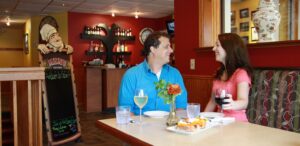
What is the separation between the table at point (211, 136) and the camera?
1297mm

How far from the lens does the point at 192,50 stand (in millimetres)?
3365

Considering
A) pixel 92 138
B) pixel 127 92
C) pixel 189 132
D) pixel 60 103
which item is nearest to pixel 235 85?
pixel 127 92

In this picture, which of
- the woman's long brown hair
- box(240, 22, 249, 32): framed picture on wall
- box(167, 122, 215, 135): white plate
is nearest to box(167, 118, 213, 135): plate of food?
box(167, 122, 215, 135): white plate

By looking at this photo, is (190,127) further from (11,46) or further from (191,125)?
(11,46)

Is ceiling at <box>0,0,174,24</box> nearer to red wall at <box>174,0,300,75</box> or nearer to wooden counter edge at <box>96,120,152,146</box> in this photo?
red wall at <box>174,0,300,75</box>

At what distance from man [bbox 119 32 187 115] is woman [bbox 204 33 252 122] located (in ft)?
1.21

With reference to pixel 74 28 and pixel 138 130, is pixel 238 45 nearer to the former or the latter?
pixel 138 130

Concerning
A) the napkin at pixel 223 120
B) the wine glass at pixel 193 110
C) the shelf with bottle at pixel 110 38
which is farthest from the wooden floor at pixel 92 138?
the shelf with bottle at pixel 110 38

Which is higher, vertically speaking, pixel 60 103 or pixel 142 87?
pixel 142 87

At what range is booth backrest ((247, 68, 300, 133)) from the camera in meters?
2.10

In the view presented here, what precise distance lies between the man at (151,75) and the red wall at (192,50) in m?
0.79

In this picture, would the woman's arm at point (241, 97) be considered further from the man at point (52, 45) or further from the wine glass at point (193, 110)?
the man at point (52, 45)

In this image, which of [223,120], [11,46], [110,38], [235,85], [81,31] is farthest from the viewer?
[11,46]

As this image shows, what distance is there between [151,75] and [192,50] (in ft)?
3.99
